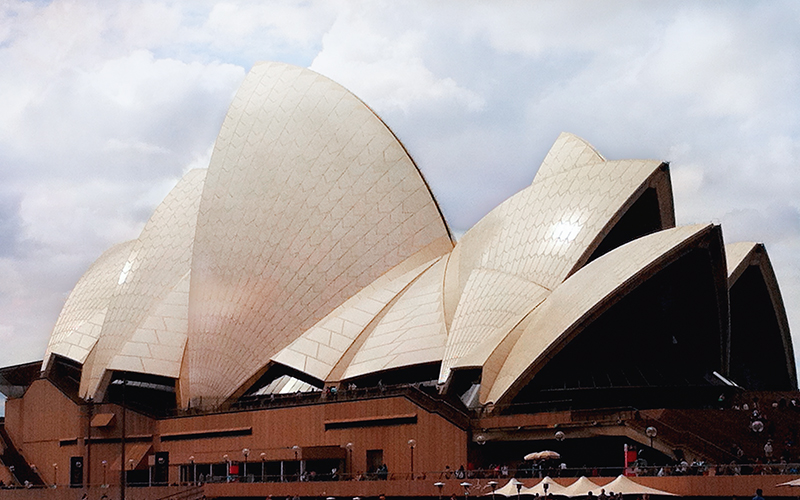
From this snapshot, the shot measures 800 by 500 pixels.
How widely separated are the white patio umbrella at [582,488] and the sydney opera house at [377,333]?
11.5ft

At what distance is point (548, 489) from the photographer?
27.2m

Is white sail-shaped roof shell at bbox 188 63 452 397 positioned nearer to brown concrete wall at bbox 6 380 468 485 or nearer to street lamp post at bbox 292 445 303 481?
brown concrete wall at bbox 6 380 468 485

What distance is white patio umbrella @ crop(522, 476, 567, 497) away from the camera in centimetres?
2672

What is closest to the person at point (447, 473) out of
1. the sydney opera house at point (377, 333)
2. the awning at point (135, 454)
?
the sydney opera house at point (377, 333)

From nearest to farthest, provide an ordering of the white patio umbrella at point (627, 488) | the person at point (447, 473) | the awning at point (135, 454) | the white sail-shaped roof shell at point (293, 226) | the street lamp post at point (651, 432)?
the white patio umbrella at point (627, 488) < the street lamp post at point (651, 432) < the person at point (447, 473) < the white sail-shaped roof shell at point (293, 226) < the awning at point (135, 454)

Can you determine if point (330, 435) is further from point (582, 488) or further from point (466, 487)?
point (582, 488)

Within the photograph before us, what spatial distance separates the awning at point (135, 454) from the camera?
44625mm

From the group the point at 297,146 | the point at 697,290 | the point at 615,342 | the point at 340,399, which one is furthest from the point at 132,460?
the point at 697,290

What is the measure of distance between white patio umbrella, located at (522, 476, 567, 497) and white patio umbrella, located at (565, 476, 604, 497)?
153 millimetres

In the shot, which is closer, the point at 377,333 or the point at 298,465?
the point at 298,465

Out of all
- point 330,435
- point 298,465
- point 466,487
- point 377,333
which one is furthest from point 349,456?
point 466,487

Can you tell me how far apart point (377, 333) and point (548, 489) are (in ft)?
47.0

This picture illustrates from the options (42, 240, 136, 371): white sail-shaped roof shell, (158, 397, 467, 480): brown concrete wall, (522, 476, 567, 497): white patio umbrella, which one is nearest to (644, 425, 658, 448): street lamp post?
(522, 476, 567, 497): white patio umbrella

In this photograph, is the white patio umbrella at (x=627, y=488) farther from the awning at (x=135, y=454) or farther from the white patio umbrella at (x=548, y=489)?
the awning at (x=135, y=454)
